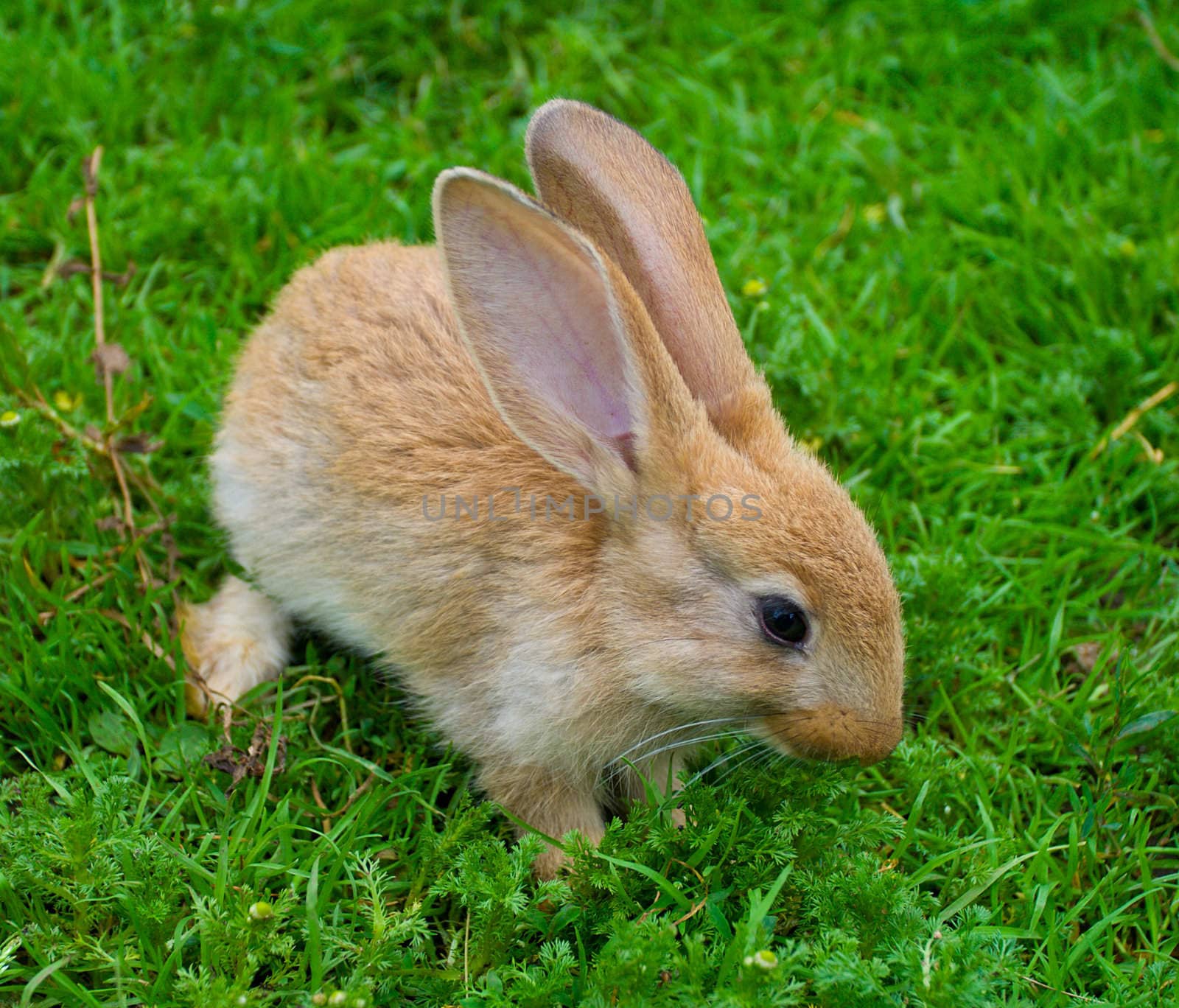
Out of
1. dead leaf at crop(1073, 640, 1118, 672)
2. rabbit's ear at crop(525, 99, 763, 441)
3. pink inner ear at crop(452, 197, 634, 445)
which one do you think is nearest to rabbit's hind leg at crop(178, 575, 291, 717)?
pink inner ear at crop(452, 197, 634, 445)

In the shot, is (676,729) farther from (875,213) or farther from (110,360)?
(875,213)

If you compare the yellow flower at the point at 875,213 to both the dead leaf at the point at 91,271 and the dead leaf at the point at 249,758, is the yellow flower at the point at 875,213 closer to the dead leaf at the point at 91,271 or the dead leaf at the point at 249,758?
the dead leaf at the point at 91,271

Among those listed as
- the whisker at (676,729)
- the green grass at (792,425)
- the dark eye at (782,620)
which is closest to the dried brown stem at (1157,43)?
the green grass at (792,425)

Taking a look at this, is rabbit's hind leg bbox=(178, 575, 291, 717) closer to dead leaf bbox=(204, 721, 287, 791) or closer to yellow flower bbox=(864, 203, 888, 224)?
dead leaf bbox=(204, 721, 287, 791)

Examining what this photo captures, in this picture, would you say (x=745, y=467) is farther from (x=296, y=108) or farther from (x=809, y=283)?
(x=296, y=108)

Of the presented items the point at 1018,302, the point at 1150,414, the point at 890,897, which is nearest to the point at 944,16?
the point at 1018,302

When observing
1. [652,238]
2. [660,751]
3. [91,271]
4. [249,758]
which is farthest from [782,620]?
[91,271]
